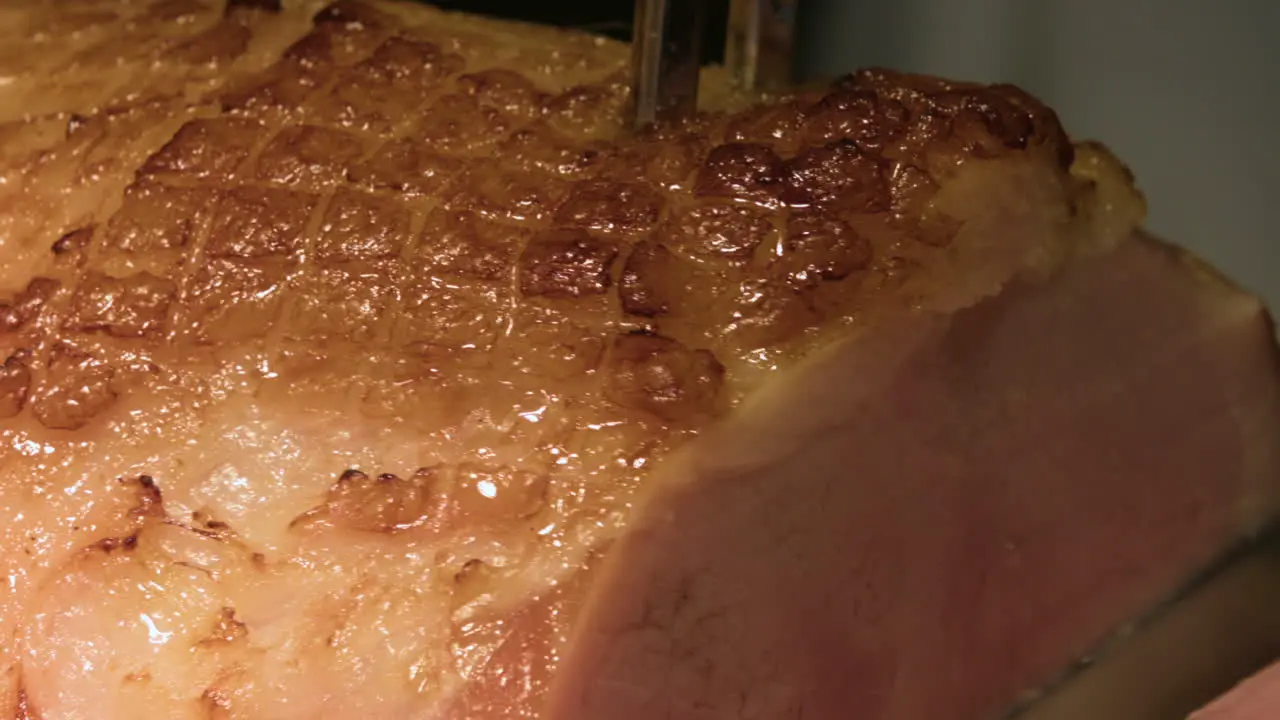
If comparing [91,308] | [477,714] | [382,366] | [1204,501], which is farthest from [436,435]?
[1204,501]

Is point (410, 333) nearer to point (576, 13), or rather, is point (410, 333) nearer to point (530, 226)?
point (530, 226)

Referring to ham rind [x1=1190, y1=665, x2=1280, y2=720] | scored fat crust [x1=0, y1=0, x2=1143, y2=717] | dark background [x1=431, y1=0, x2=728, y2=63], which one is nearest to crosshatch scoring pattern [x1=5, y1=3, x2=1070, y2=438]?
scored fat crust [x1=0, y1=0, x2=1143, y2=717]

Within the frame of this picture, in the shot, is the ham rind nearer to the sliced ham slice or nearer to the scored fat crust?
the sliced ham slice

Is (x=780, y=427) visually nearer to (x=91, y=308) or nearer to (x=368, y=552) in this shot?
(x=368, y=552)

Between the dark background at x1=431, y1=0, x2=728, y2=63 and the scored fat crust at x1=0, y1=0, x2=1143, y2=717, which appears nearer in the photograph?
the scored fat crust at x1=0, y1=0, x2=1143, y2=717

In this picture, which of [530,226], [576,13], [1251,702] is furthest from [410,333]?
[576,13]

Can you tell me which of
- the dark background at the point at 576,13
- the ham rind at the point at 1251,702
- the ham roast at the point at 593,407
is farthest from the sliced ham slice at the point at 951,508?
the dark background at the point at 576,13
